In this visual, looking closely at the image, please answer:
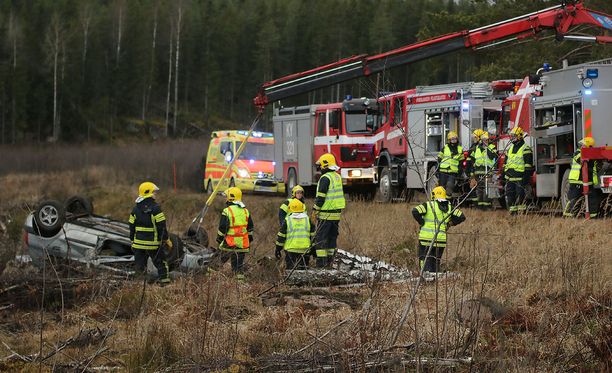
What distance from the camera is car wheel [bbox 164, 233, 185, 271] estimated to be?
516 inches

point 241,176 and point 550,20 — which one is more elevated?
point 550,20

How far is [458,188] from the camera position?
62.8 ft

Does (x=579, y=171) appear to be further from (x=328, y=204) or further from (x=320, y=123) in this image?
(x=320, y=123)

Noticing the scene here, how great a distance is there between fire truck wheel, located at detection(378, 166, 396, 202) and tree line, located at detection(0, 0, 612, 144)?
36313 mm

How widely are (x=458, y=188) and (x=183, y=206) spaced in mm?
9513

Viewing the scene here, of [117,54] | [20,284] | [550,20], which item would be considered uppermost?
[117,54]

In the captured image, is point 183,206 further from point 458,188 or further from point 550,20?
point 550,20

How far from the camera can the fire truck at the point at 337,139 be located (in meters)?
23.6

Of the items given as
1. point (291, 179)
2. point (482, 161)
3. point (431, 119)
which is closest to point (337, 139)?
point (291, 179)

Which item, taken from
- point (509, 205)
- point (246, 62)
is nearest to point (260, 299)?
point (509, 205)

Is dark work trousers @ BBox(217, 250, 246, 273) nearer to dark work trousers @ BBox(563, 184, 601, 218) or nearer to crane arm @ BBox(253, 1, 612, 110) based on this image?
crane arm @ BBox(253, 1, 612, 110)

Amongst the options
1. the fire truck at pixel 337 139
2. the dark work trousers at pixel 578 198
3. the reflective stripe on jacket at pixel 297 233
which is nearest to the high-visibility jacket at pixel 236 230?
the reflective stripe on jacket at pixel 297 233

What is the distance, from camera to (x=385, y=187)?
22344 millimetres

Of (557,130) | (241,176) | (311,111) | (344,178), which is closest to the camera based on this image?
(557,130)
